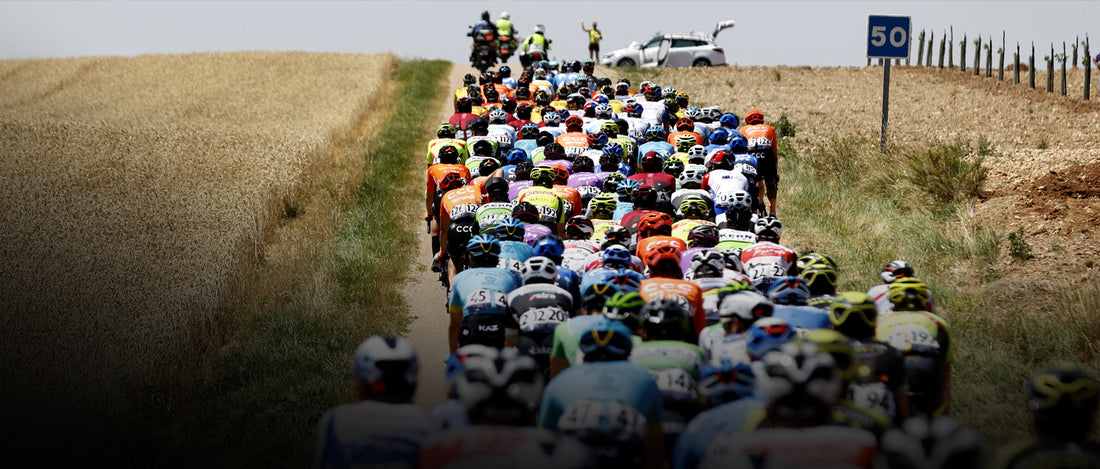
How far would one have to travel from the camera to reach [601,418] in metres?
5.25

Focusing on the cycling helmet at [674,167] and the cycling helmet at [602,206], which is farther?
the cycling helmet at [674,167]

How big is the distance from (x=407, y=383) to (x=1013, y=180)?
16247 millimetres

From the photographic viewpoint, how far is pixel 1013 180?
59.8 feet

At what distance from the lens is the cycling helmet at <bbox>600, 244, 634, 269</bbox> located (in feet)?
28.3

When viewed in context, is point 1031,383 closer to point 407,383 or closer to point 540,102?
point 407,383

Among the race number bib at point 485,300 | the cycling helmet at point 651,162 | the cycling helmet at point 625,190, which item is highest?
the cycling helmet at point 651,162

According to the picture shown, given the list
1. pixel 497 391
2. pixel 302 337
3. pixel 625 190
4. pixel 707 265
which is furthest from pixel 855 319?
pixel 302 337

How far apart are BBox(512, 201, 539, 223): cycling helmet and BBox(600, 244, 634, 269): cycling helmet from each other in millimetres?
2299

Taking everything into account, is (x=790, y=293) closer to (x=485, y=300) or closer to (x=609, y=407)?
(x=485, y=300)

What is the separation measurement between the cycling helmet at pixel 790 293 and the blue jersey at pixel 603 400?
270 centimetres

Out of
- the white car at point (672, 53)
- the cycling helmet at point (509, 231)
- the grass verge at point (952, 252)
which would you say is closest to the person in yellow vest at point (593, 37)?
the white car at point (672, 53)

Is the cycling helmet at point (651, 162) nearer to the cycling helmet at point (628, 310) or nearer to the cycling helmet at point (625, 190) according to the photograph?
the cycling helmet at point (625, 190)

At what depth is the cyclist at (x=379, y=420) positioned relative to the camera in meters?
4.77

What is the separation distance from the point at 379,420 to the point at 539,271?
3.49 metres
